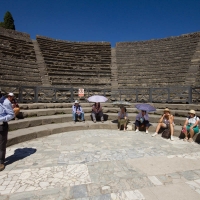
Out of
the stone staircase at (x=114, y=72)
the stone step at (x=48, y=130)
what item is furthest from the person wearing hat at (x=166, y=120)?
the stone staircase at (x=114, y=72)

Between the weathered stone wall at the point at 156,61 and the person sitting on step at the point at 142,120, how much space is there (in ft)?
26.4

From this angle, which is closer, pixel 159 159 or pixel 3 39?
pixel 159 159

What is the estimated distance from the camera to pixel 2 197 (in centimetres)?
265

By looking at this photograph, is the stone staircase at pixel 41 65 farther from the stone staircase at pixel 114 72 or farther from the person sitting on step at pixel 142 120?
the person sitting on step at pixel 142 120

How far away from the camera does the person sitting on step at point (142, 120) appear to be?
706 cm

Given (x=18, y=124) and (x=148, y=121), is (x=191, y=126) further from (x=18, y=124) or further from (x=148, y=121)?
(x=18, y=124)

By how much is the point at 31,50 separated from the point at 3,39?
9.74 ft

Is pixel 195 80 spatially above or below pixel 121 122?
above

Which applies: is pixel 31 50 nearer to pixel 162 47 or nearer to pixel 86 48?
pixel 86 48

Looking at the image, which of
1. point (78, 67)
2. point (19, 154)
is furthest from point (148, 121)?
point (78, 67)

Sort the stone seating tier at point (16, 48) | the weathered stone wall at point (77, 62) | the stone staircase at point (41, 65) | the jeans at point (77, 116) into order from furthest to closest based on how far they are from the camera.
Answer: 1. the stone seating tier at point (16, 48)
2. the weathered stone wall at point (77, 62)
3. the stone staircase at point (41, 65)
4. the jeans at point (77, 116)

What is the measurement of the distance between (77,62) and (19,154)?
14.7m

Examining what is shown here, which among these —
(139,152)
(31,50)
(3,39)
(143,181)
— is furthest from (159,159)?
(3,39)

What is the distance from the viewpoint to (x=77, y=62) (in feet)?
58.6
